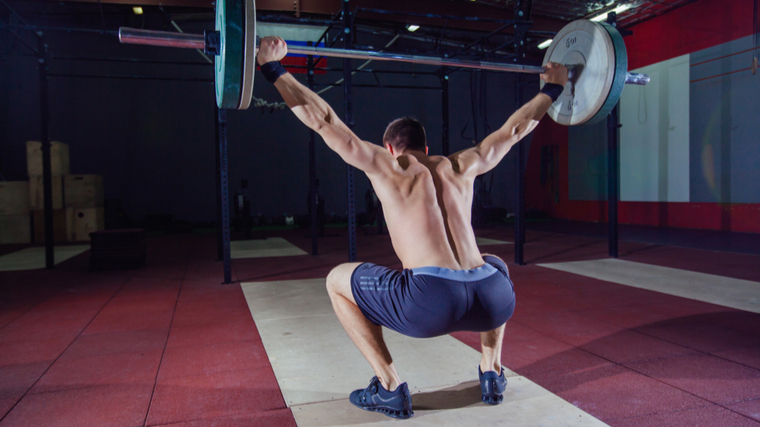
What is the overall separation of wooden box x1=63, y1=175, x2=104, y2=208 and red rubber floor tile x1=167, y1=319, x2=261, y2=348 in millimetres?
6601

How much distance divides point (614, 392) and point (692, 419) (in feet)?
0.89

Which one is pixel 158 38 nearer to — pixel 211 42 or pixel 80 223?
pixel 211 42

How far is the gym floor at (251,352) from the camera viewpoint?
167 centimetres

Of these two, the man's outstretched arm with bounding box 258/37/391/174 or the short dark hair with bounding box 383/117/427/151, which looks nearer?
the man's outstretched arm with bounding box 258/37/391/174

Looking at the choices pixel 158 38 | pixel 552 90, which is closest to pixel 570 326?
pixel 552 90

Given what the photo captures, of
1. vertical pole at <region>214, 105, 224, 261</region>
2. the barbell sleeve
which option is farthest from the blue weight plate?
vertical pole at <region>214, 105, 224, 261</region>

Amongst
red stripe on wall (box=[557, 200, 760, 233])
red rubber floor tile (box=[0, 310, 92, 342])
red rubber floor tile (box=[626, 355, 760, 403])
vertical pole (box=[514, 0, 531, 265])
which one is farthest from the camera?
red stripe on wall (box=[557, 200, 760, 233])

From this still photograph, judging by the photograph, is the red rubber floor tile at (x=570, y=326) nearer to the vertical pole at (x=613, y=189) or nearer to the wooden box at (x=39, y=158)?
the vertical pole at (x=613, y=189)

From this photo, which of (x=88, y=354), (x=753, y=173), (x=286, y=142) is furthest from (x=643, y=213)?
(x=88, y=354)

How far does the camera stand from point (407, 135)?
167cm

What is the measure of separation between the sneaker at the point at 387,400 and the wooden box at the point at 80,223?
26.4 feet

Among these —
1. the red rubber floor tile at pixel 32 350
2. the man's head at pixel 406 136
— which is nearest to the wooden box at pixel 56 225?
the red rubber floor tile at pixel 32 350

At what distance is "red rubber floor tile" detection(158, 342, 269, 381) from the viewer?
82.4 inches

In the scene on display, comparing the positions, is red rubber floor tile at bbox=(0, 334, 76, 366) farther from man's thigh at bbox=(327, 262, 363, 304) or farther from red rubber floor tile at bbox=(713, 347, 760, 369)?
red rubber floor tile at bbox=(713, 347, 760, 369)
